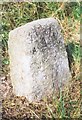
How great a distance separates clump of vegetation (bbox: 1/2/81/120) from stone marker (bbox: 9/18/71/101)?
3.8 inches

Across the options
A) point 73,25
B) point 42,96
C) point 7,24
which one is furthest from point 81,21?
point 42,96

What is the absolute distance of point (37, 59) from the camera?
3279mm

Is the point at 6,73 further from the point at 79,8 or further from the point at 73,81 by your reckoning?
the point at 79,8

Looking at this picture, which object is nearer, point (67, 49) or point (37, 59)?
point (37, 59)

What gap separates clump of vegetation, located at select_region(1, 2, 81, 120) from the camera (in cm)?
330

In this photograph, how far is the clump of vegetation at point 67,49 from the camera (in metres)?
3.30

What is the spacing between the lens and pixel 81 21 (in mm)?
4164

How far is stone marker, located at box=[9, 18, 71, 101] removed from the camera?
10.6 feet

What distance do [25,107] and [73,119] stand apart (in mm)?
452

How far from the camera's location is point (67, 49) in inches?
149

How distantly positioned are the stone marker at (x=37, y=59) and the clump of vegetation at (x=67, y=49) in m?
0.10

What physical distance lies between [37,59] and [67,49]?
601 millimetres

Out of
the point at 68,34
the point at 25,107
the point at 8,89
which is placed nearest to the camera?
the point at 25,107

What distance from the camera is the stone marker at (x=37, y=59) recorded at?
10.6 ft
